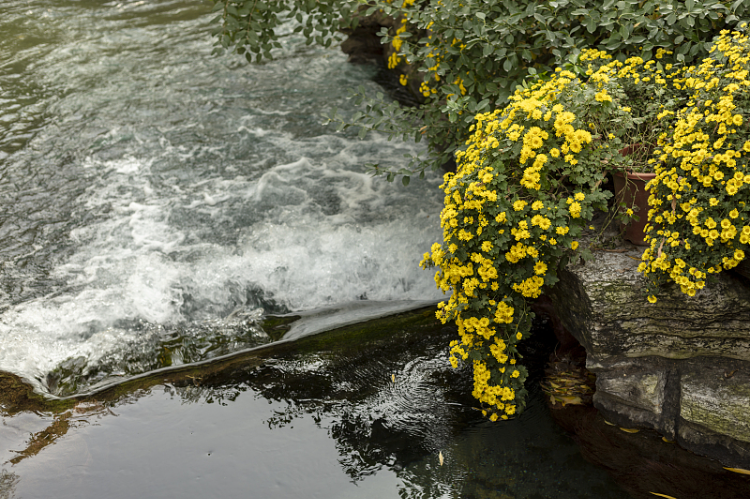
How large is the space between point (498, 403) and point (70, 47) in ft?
26.0

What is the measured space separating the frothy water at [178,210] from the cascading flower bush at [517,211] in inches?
50.6

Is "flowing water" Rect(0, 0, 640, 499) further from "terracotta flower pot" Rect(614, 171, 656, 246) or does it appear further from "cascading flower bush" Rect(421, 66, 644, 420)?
"terracotta flower pot" Rect(614, 171, 656, 246)

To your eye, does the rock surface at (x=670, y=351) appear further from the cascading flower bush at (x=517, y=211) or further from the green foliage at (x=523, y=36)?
the green foliage at (x=523, y=36)

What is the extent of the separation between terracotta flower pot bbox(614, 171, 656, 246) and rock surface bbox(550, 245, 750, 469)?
8 cm

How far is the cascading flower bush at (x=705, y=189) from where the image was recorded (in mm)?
2162

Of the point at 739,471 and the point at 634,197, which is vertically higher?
the point at 634,197

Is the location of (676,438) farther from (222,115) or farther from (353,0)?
(222,115)

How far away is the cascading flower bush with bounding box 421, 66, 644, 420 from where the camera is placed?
241 cm

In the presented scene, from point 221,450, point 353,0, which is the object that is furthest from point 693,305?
point 353,0

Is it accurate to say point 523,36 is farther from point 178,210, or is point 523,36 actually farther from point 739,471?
point 178,210

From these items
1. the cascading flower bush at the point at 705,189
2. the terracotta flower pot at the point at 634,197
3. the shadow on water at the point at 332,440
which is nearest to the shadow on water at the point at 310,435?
the shadow on water at the point at 332,440

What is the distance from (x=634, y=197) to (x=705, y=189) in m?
0.33

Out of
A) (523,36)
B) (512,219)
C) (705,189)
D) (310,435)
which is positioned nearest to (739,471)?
(705,189)

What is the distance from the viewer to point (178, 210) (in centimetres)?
468
